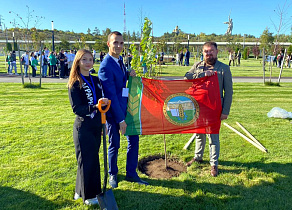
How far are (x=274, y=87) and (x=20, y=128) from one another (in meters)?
14.8

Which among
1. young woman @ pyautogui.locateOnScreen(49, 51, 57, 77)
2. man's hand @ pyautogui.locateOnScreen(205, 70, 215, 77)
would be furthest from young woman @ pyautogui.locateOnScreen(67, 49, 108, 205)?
young woman @ pyautogui.locateOnScreen(49, 51, 57, 77)

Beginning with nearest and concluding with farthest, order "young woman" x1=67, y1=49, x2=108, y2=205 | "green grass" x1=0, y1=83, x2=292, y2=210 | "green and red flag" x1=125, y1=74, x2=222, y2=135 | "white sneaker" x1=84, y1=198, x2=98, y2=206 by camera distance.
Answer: "young woman" x1=67, y1=49, x2=108, y2=205 → "white sneaker" x1=84, y1=198, x2=98, y2=206 → "green grass" x1=0, y1=83, x2=292, y2=210 → "green and red flag" x1=125, y1=74, x2=222, y2=135

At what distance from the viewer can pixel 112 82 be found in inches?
135

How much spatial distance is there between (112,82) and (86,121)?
0.74m

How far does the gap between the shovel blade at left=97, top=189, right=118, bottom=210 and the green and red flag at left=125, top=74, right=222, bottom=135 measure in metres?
1.31

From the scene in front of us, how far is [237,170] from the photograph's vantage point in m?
A: 4.54

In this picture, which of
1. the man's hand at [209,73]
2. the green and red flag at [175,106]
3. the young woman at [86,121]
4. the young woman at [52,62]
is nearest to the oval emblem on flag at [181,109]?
the green and red flag at [175,106]

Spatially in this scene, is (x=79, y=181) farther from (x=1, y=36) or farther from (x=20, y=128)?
(x=1, y=36)

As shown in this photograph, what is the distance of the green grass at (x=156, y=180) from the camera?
353 cm

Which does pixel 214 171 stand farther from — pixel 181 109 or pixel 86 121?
pixel 86 121

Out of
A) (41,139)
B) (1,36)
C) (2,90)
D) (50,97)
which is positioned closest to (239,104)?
(41,139)

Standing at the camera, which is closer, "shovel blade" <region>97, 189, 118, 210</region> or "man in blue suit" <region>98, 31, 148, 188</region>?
"shovel blade" <region>97, 189, 118, 210</region>

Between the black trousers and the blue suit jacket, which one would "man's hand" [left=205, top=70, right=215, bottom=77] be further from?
the black trousers

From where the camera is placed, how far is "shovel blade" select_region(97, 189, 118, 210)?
3.17 meters
